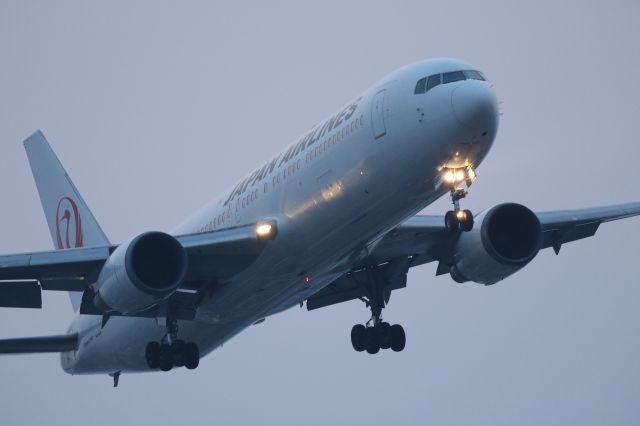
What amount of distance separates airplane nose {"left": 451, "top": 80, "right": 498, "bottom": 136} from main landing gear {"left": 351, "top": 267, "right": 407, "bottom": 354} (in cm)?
966

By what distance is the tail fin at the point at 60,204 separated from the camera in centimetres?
4128

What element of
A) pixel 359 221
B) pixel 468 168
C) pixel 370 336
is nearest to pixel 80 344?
pixel 370 336

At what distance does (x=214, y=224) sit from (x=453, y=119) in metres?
9.77

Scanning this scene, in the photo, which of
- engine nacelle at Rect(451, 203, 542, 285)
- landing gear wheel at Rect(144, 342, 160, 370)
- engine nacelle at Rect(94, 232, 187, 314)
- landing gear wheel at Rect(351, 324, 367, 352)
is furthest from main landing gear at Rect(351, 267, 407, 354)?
engine nacelle at Rect(94, 232, 187, 314)

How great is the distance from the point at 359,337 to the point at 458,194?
9387 mm

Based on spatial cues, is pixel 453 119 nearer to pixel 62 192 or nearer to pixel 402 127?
pixel 402 127

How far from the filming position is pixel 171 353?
34.4 m

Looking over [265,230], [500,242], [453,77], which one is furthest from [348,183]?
[500,242]

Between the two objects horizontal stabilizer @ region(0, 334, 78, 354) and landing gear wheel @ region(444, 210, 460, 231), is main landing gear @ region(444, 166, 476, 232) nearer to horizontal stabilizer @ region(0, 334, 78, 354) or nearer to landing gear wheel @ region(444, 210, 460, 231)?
landing gear wheel @ region(444, 210, 460, 231)

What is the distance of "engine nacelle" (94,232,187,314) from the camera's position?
30.1 metres

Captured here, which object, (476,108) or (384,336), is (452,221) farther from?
(384,336)

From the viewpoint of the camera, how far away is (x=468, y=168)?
28516 mm

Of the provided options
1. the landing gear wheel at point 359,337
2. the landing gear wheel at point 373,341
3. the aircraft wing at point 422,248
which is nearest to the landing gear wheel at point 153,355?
the aircraft wing at point 422,248

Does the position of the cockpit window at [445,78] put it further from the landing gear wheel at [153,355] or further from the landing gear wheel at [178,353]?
the landing gear wheel at [153,355]
